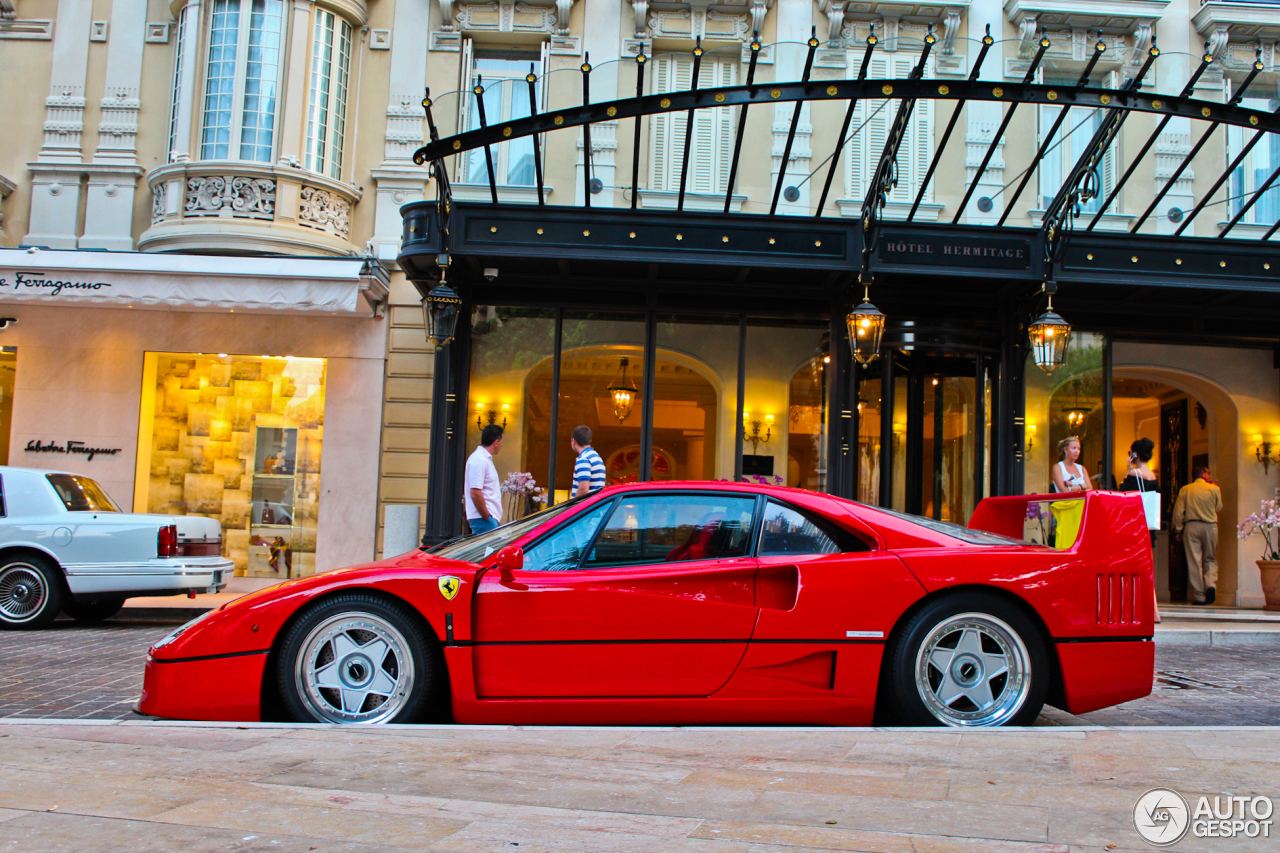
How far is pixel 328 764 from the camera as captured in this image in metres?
3.30

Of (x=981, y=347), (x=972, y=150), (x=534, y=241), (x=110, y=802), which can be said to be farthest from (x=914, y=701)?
(x=972, y=150)

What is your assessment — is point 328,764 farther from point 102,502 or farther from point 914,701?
point 102,502

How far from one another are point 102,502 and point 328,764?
7.81 m

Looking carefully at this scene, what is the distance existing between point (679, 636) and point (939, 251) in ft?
26.2

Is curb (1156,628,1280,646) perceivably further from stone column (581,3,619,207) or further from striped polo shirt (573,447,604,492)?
stone column (581,3,619,207)

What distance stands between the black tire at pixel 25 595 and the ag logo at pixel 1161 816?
9.04 m

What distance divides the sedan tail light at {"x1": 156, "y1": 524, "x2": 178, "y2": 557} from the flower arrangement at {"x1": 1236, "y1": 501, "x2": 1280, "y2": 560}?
40.8ft

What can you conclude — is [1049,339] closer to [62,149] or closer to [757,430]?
[757,430]

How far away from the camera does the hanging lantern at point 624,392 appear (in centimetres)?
1228

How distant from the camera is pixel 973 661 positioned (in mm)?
4504

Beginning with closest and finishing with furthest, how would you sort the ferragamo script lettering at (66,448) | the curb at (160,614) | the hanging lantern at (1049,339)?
1. the curb at (160,614)
2. the hanging lantern at (1049,339)
3. the ferragamo script lettering at (66,448)

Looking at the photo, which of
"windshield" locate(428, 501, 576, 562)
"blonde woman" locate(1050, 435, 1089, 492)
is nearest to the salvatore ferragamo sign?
"blonde woman" locate(1050, 435, 1089, 492)

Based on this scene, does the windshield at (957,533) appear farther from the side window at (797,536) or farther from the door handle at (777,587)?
the door handle at (777,587)

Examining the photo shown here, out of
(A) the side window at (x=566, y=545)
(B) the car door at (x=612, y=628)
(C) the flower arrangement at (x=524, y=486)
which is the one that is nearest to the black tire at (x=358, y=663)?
(B) the car door at (x=612, y=628)
